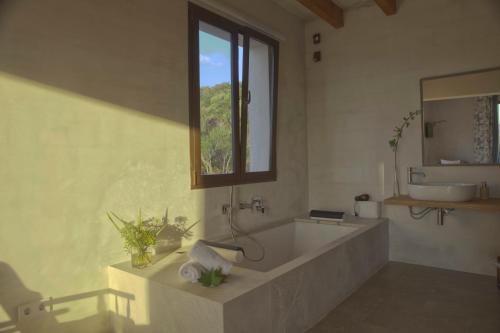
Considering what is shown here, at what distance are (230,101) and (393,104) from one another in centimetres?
168

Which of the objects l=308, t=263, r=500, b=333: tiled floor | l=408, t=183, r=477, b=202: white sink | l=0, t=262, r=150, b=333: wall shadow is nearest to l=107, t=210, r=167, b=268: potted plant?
l=0, t=262, r=150, b=333: wall shadow

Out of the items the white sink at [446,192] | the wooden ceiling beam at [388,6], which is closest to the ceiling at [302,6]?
the wooden ceiling beam at [388,6]

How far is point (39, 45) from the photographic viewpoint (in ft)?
6.07

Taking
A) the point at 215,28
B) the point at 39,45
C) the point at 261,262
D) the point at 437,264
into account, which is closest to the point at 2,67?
the point at 39,45

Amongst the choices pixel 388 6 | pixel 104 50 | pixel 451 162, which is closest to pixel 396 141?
pixel 451 162

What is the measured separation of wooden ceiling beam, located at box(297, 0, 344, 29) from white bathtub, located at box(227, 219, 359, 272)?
209 cm

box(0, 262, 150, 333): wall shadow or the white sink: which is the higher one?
the white sink

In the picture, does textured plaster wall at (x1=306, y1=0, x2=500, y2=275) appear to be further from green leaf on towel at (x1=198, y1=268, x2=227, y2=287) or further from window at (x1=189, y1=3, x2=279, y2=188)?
green leaf on towel at (x1=198, y1=268, x2=227, y2=287)

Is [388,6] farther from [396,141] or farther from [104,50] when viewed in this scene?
[104,50]

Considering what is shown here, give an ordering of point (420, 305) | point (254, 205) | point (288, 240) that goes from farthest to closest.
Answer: point (288, 240), point (254, 205), point (420, 305)

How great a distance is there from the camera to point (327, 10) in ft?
11.4

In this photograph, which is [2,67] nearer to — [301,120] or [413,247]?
[301,120]

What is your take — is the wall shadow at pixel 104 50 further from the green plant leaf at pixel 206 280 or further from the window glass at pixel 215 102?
the green plant leaf at pixel 206 280

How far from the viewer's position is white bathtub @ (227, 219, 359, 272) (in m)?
3.08
